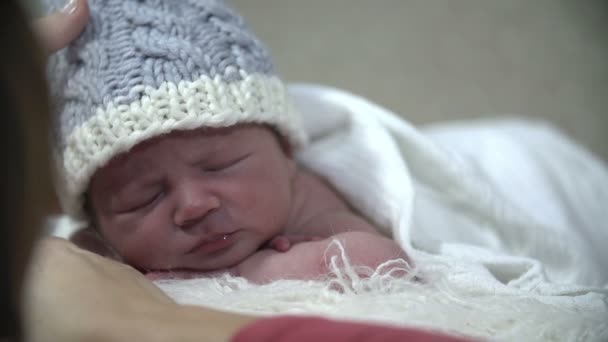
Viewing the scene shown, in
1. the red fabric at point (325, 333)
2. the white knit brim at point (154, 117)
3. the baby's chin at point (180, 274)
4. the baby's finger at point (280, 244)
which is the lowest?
the baby's chin at point (180, 274)

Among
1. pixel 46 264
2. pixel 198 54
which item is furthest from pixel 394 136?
pixel 46 264

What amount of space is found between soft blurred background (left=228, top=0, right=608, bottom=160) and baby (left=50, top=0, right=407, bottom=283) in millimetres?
848

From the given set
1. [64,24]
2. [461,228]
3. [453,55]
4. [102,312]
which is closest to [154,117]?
[64,24]

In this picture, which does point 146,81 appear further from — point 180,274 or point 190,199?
point 180,274

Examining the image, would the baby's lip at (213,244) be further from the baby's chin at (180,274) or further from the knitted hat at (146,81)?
the knitted hat at (146,81)

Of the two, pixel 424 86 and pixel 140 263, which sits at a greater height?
pixel 424 86

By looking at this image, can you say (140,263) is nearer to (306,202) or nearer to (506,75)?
(306,202)

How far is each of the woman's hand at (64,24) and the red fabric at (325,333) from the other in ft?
1.62

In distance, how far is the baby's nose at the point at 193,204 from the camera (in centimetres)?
76

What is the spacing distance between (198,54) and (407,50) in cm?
100

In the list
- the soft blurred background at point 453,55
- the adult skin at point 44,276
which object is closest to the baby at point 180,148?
the adult skin at point 44,276

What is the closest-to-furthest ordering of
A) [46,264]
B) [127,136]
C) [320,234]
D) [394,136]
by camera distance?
[46,264] → [127,136] → [320,234] → [394,136]

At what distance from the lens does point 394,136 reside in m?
1.06

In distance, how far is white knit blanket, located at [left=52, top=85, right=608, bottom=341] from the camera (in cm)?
62
